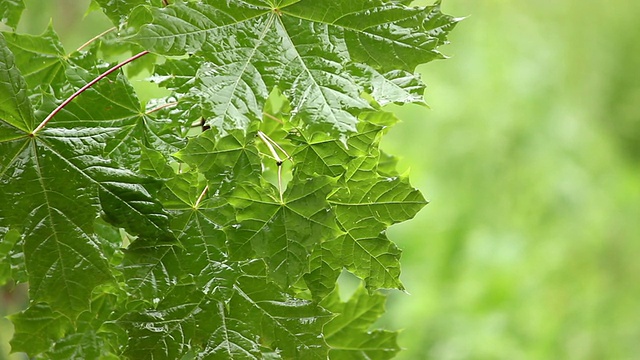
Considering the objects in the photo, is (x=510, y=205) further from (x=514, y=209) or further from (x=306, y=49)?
(x=306, y=49)

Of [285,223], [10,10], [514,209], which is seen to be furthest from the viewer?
[514,209]

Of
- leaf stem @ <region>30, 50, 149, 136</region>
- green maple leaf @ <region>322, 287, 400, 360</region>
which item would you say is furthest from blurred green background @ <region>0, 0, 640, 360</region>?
leaf stem @ <region>30, 50, 149, 136</region>

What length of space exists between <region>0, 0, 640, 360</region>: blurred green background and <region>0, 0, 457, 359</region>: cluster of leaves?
171 centimetres

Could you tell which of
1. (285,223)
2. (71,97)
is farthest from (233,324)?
(71,97)

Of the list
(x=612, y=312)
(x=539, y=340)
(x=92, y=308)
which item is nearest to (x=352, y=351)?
(x=92, y=308)

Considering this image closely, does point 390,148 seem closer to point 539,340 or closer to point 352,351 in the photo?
point 539,340

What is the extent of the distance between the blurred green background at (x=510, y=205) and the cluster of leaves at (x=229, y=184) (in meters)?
1.71

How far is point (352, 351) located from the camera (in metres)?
0.76

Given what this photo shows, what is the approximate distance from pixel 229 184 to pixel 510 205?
8.12ft

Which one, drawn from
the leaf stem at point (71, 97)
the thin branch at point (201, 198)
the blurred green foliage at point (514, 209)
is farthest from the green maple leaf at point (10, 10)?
the blurred green foliage at point (514, 209)

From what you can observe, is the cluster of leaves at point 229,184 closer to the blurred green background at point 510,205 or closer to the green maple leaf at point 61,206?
the green maple leaf at point 61,206

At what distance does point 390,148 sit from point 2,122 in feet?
6.97

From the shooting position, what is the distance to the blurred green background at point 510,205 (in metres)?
2.44

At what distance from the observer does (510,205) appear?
291 centimetres
